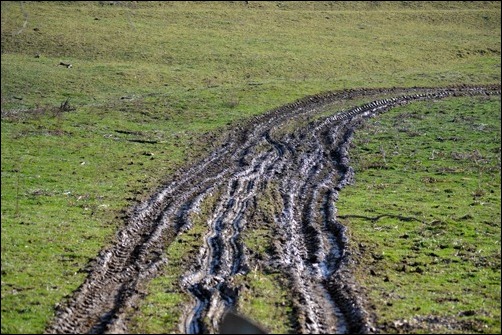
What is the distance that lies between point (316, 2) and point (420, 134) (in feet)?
171

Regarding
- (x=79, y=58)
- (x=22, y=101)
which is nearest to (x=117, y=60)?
(x=79, y=58)

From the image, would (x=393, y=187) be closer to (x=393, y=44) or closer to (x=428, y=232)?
(x=428, y=232)

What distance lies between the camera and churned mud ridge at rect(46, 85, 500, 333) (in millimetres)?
22344

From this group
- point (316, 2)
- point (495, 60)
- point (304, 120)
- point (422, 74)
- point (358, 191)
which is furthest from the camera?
point (316, 2)

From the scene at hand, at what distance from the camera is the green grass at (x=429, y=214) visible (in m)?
23.5

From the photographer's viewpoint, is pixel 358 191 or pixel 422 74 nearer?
pixel 358 191

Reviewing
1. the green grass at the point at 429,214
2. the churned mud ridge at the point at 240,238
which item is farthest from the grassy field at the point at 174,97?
the churned mud ridge at the point at 240,238

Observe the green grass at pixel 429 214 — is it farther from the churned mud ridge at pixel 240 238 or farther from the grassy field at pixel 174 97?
the churned mud ridge at pixel 240 238

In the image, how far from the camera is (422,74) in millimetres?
74000

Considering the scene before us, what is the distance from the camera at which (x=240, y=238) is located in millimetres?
29875

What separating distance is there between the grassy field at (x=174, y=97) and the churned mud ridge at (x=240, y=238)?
3.12 feet

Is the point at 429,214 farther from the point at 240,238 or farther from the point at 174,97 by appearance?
the point at 174,97

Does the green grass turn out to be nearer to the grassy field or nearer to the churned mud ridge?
the grassy field

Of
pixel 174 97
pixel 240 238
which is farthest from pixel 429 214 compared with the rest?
pixel 174 97
